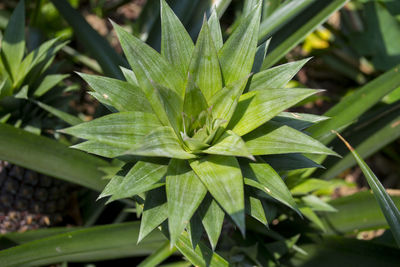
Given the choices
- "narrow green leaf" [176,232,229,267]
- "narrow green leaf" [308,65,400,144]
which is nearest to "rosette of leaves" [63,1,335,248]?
"narrow green leaf" [176,232,229,267]

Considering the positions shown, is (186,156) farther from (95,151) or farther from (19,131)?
(19,131)

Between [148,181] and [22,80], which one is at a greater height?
[22,80]

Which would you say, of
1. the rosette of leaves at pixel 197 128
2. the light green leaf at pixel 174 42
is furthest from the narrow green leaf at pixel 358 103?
the light green leaf at pixel 174 42

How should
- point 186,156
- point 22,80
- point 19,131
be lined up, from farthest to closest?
point 22,80, point 19,131, point 186,156

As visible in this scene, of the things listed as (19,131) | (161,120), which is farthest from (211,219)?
(19,131)

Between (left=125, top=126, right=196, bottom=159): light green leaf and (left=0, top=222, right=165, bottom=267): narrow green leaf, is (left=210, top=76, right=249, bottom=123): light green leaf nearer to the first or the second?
(left=125, top=126, right=196, bottom=159): light green leaf

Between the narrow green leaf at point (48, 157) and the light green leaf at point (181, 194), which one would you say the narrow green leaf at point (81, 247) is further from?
the light green leaf at point (181, 194)
